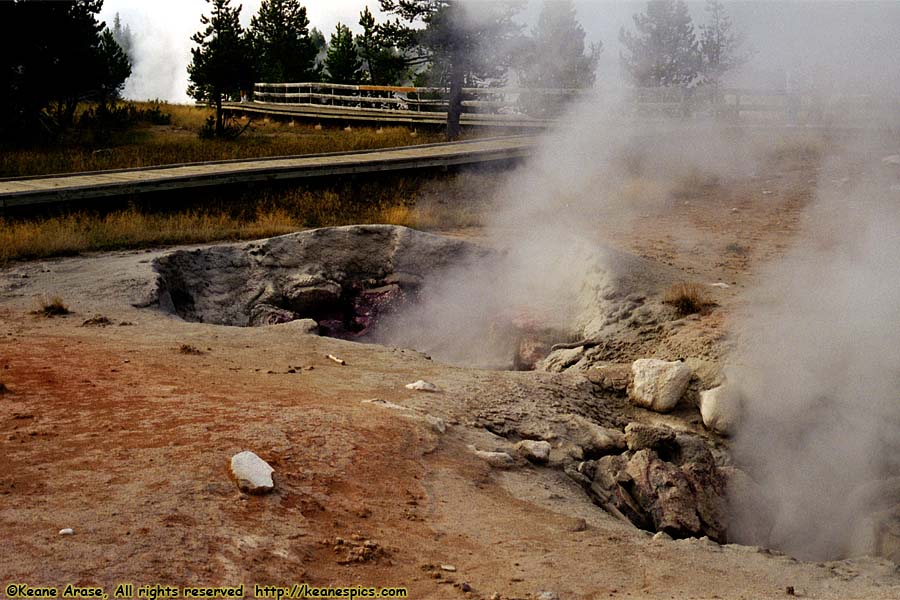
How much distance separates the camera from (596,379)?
6723 millimetres

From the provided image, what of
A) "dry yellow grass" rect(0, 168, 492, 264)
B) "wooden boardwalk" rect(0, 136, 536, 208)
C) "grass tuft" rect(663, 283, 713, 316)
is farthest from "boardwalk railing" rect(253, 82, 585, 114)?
"grass tuft" rect(663, 283, 713, 316)

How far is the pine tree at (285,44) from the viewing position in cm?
3944

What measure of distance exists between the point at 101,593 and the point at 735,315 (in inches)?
214

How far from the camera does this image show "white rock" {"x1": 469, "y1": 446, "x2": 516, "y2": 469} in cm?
478

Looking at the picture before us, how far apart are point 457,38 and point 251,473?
14634 mm

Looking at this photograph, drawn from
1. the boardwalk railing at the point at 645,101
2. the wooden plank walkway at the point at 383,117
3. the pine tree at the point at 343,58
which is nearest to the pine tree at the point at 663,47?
the boardwalk railing at the point at 645,101

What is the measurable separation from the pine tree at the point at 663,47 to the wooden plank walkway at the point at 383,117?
8.31 ft

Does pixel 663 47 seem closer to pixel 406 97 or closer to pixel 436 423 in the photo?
pixel 436 423

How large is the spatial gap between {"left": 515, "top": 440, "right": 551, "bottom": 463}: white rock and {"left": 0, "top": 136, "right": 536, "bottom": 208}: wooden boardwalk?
7.50 meters

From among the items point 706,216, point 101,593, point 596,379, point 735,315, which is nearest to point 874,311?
point 735,315

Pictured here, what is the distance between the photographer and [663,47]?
1181 cm

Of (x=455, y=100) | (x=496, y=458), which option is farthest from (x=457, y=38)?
(x=496, y=458)

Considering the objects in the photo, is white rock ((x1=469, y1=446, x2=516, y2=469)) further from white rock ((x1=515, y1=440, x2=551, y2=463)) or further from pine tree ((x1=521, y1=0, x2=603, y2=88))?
pine tree ((x1=521, y1=0, x2=603, y2=88))

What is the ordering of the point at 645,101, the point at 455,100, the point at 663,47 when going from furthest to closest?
the point at 455,100 → the point at 645,101 → the point at 663,47
